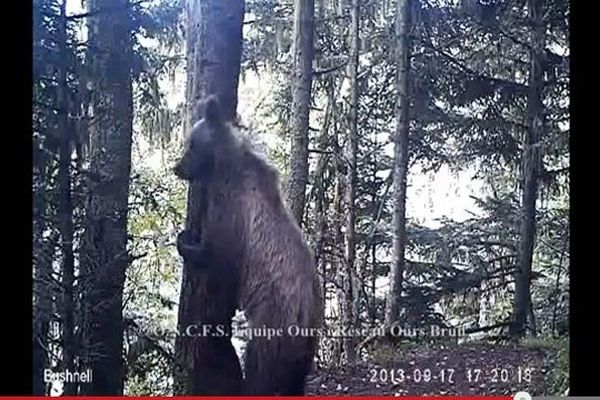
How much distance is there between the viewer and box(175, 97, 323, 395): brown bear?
242cm

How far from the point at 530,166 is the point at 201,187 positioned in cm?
79

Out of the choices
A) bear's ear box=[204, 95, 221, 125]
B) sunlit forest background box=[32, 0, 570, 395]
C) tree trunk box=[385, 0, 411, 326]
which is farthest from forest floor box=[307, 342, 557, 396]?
bear's ear box=[204, 95, 221, 125]

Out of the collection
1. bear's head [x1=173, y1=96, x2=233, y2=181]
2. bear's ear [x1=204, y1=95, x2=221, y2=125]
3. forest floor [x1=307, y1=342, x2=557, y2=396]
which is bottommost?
forest floor [x1=307, y1=342, x2=557, y2=396]

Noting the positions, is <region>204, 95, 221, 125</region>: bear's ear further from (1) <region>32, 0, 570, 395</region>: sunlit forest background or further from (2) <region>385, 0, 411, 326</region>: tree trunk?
(2) <region>385, 0, 411, 326</region>: tree trunk

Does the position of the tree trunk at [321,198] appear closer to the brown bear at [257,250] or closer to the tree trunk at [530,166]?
the brown bear at [257,250]

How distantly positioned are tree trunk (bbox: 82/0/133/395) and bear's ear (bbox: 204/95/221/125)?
187 millimetres

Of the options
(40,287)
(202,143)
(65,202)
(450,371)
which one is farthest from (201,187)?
(450,371)

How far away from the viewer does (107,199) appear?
244 cm

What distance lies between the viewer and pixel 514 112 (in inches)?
96.4

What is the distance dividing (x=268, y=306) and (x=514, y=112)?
2.47 feet

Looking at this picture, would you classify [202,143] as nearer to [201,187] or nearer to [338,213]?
[201,187]

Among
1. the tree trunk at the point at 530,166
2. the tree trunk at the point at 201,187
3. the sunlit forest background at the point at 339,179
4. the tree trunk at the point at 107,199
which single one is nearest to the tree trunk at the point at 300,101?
the sunlit forest background at the point at 339,179

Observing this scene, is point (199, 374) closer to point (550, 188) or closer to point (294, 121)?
point (294, 121)
